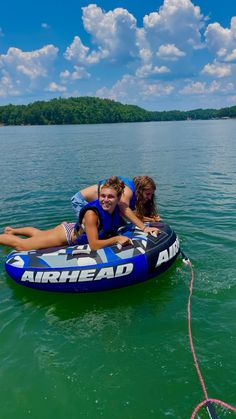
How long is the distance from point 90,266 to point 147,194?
169 centimetres

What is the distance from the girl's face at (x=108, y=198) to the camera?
5.67 m

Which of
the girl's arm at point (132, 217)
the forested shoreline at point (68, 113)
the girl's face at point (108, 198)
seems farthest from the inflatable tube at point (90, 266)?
the forested shoreline at point (68, 113)

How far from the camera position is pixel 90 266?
5.66 metres

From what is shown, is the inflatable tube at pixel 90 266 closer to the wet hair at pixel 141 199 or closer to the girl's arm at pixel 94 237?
the girl's arm at pixel 94 237

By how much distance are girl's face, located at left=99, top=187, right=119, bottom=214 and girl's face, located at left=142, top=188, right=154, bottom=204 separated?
82 cm

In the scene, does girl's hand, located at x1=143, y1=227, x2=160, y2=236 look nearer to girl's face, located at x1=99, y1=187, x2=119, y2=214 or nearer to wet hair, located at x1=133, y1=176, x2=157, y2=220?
wet hair, located at x1=133, y1=176, x2=157, y2=220

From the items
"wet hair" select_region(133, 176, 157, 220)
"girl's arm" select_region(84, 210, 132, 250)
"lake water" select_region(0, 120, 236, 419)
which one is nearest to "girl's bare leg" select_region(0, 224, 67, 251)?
"lake water" select_region(0, 120, 236, 419)

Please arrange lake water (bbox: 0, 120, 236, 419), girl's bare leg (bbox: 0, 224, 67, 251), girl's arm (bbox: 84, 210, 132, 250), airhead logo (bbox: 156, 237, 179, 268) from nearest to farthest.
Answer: lake water (bbox: 0, 120, 236, 419) → girl's arm (bbox: 84, 210, 132, 250) → airhead logo (bbox: 156, 237, 179, 268) → girl's bare leg (bbox: 0, 224, 67, 251)

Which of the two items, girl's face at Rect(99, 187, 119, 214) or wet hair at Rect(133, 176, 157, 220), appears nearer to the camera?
girl's face at Rect(99, 187, 119, 214)

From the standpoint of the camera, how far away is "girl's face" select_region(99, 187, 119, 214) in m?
5.67

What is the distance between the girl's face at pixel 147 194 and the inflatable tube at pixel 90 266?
0.77m

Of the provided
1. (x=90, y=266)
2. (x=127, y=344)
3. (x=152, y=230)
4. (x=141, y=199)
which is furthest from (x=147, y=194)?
(x=127, y=344)

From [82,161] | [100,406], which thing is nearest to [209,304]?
[100,406]

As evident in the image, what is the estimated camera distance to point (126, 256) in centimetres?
575
